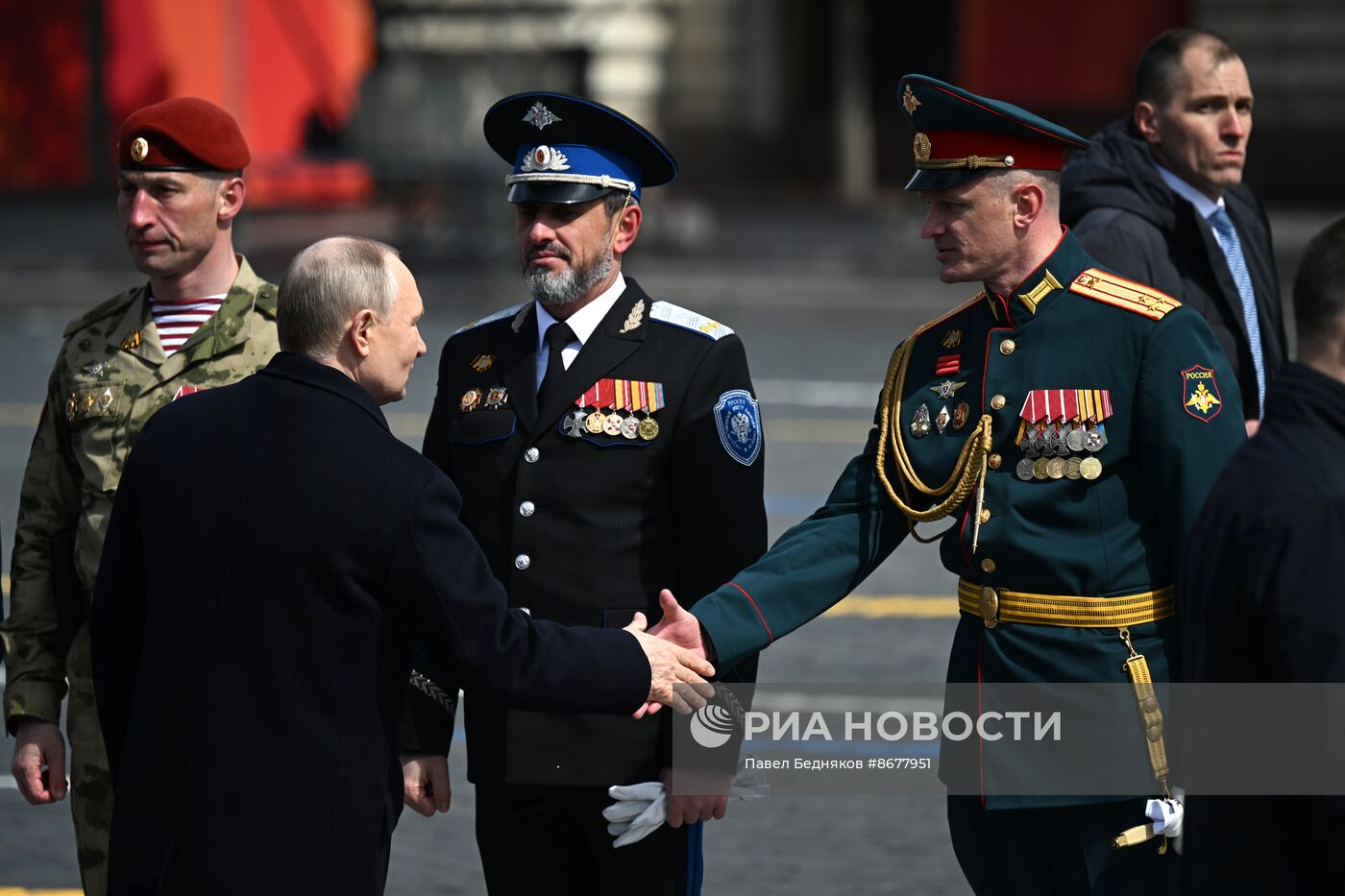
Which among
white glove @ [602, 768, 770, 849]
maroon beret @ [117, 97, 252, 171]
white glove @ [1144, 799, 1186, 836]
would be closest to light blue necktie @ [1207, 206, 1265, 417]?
white glove @ [1144, 799, 1186, 836]

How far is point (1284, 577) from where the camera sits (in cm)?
284

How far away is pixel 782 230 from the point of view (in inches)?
984

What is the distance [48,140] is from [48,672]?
84.4 ft

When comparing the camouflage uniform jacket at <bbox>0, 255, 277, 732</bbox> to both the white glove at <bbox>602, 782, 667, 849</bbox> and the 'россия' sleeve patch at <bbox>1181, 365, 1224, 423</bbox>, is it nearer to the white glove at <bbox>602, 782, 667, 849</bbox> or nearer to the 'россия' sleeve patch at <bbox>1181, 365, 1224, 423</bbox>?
the white glove at <bbox>602, 782, 667, 849</bbox>

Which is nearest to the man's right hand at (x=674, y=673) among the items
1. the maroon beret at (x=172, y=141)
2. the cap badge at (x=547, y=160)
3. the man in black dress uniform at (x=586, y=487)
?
the man in black dress uniform at (x=586, y=487)

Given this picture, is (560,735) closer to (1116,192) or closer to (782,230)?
(1116,192)

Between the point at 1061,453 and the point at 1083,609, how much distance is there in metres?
0.30

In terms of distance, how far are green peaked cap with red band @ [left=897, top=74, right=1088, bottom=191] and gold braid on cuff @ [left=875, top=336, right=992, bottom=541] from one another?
1.28 ft

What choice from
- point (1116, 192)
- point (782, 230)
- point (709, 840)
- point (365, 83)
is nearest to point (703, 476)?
point (1116, 192)

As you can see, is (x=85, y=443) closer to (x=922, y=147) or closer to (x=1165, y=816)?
(x=922, y=147)

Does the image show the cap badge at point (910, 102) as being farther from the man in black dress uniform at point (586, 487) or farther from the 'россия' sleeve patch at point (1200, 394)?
the 'россия' sleeve patch at point (1200, 394)

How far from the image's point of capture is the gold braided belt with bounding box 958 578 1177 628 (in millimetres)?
Result: 3852

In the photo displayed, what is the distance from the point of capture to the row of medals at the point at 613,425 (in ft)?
14.1

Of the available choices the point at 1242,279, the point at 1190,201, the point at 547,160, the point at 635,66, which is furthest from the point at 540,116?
A: the point at 635,66
